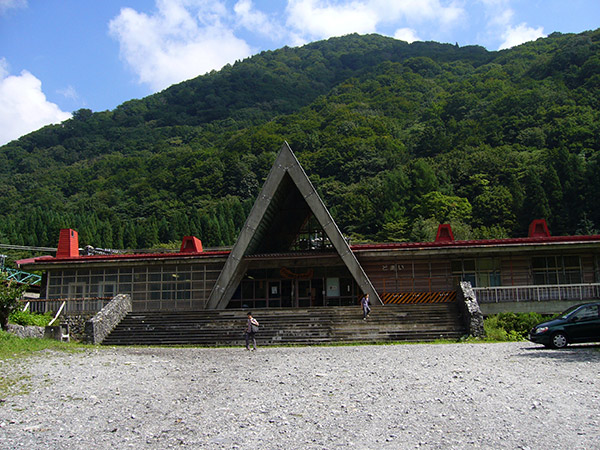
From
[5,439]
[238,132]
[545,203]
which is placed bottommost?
[5,439]

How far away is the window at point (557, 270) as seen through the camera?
26812 millimetres

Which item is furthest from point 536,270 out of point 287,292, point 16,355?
point 16,355

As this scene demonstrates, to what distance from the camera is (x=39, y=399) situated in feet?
33.2

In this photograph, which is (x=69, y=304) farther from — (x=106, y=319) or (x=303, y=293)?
(x=303, y=293)

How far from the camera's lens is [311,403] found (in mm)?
9781

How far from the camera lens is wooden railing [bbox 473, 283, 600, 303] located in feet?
80.4

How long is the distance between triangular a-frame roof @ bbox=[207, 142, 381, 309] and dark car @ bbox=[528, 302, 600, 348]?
9363mm

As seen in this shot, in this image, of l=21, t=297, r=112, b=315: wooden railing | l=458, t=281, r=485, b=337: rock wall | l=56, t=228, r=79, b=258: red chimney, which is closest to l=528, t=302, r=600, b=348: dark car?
l=458, t=281, r=485, b=337: rock wall

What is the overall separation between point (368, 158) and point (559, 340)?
78010 millimetres

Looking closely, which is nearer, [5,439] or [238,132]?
[5,439]

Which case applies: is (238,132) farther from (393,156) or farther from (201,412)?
(201,412)

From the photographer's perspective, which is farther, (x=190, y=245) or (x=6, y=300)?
(x=190, y=245)

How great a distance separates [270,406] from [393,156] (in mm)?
85479

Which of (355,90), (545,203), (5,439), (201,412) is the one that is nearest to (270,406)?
(201,412)
